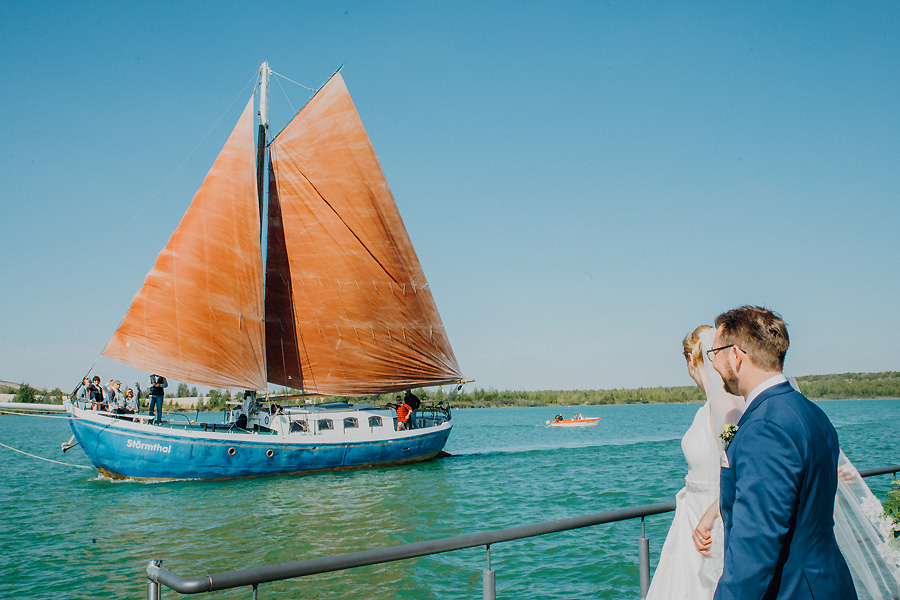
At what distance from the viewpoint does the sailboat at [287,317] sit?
21812 mm

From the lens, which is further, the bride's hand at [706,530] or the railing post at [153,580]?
the bride's hand at [706,530]

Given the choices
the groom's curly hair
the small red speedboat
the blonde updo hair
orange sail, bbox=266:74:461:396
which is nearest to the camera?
the groom's curly hair

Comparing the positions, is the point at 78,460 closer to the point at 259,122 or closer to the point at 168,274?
the point at 168,274

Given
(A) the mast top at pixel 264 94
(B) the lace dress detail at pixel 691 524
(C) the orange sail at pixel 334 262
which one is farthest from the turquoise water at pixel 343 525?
(A) the mast top at pixel 264 94

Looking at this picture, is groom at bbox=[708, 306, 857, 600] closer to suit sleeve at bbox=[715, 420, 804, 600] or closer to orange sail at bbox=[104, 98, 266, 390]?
suit sleeve at bbox=[715, 420, 804, 600]

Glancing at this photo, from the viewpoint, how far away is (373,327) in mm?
25906

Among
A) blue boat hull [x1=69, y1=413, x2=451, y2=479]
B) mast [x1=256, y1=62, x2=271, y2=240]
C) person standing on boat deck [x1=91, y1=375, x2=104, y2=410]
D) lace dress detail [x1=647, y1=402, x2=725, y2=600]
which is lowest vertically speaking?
blue boat hull [x1=69, y1=413, x2=451, y2=479]

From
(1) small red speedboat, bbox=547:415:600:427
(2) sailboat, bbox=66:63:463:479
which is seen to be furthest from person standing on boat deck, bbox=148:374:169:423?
(1) small red speedboat, bbox=547:415:600:427

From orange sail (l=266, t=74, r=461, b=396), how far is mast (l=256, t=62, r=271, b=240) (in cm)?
51

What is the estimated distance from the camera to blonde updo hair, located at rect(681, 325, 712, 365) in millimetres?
3811

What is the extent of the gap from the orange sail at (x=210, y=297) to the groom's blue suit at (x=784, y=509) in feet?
71.9

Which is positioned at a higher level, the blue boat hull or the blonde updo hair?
the blonde updo hair

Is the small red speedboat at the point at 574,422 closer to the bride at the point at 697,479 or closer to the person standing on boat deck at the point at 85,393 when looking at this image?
the person standing on boat deck at the point at 85,393

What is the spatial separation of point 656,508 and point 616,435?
156 feet
